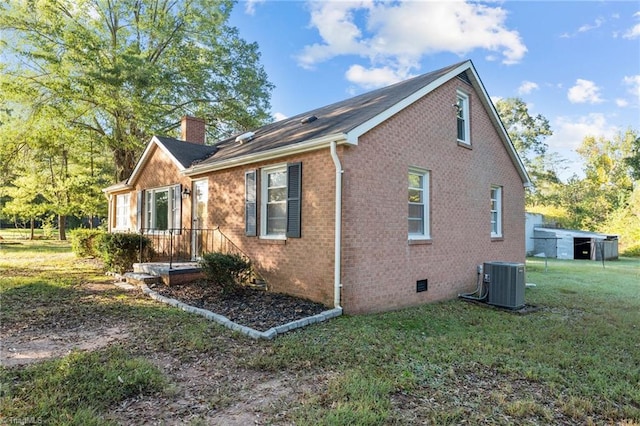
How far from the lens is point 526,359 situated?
4.83 m

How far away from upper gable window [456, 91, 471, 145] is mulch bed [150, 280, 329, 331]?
637 centimetres

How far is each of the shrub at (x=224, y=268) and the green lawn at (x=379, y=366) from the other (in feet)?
4.50

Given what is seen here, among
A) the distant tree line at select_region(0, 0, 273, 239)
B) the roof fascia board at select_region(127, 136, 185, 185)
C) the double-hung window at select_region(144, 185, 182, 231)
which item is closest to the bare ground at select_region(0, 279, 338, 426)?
the double-hung window at select_region(144, 185, 182, 231)

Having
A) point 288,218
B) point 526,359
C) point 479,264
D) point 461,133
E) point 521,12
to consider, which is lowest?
point 526,359

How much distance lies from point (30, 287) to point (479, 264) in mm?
11575

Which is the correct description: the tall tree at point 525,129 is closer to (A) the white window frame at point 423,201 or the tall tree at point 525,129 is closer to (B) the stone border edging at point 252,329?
(A) the white window frame at point 423,201

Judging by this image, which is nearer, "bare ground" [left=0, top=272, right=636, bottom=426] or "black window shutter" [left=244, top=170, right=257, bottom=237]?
"bare ground" [left=0, top=272, right=636, bottom=426]

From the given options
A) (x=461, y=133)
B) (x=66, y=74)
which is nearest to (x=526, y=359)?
(x=461, y=133)

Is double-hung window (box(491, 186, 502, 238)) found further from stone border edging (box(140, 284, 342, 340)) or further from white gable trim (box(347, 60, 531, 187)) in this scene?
stone border edging (box(140, 284, 342, 340))

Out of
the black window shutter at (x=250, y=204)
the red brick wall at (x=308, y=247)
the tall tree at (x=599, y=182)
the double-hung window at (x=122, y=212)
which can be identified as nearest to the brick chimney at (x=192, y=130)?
the double-hung window at (x=122, y=212)

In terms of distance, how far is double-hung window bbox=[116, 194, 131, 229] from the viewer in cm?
1584

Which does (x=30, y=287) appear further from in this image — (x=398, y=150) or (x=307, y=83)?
(x=307, y=83)

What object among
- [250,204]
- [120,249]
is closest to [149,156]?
[120,249]

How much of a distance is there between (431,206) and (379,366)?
16.6 ft
